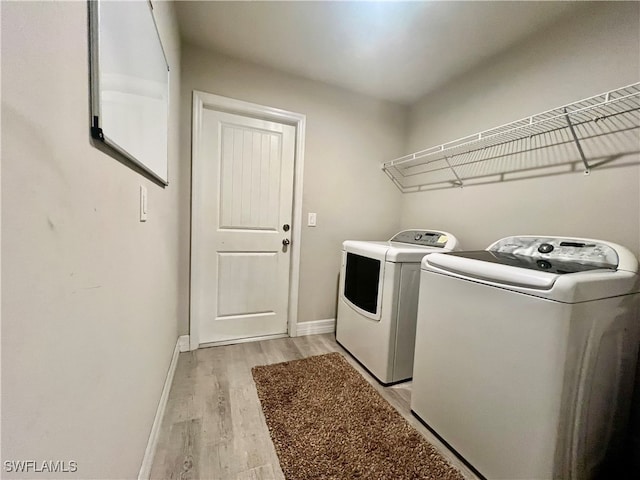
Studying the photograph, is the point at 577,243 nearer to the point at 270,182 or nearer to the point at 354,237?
the point at 354,237


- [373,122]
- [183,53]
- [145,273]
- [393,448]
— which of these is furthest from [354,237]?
[183,53]

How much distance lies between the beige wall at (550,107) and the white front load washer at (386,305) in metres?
0.35

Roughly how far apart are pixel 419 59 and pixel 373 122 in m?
0.66

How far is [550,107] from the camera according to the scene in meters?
1.51

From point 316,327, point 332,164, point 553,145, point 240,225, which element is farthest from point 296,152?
point 553,145

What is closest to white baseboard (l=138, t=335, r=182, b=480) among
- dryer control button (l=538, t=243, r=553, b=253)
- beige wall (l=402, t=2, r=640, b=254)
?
dryer control button (l=538, t=243, r=553, b=253)

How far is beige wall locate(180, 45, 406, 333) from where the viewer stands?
2.15 m

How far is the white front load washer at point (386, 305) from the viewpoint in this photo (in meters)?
1.67

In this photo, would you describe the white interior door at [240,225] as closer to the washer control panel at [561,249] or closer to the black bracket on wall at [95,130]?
the black bracket on wall at [95,130]

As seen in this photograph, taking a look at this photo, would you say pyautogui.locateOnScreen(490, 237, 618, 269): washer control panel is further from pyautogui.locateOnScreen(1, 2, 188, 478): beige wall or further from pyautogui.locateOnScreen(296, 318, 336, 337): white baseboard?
pyautogui.locateOnScreen(1, 2, 188, 478): beige wall

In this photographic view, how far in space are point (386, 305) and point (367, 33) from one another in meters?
1.77

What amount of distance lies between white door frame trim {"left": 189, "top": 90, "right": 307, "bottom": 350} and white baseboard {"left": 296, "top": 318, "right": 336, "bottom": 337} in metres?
0.06

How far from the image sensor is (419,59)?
6.25ft

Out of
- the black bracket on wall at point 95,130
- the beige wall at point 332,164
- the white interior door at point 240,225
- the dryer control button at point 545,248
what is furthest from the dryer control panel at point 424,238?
the black bracket on wall at point 95,130
